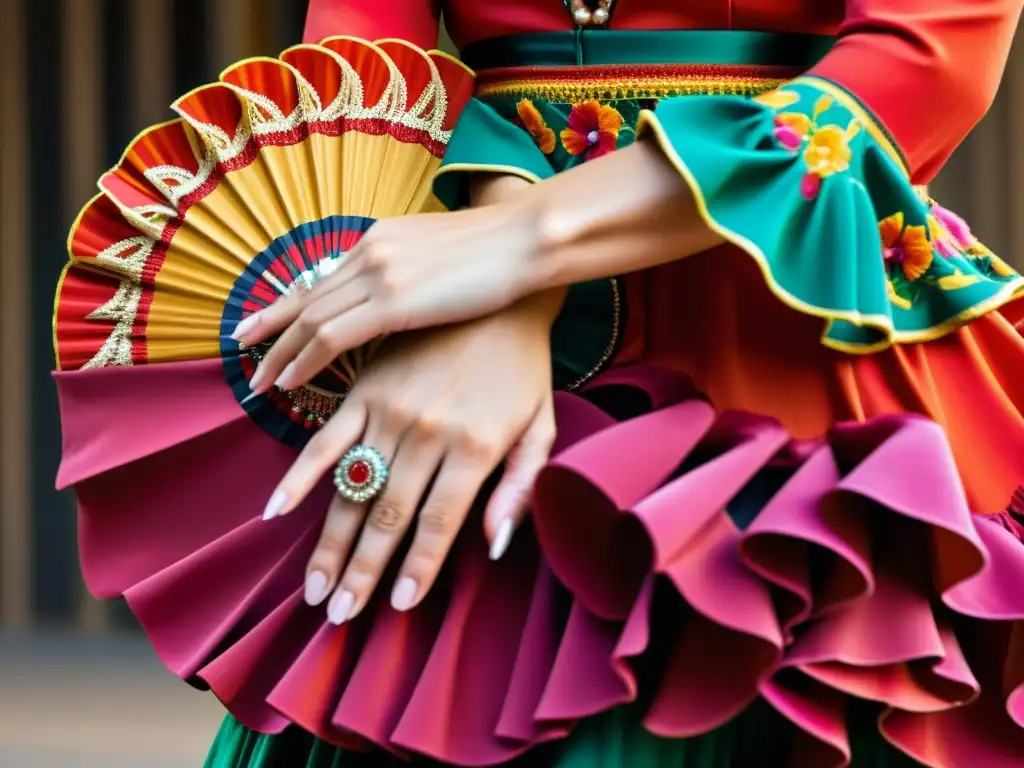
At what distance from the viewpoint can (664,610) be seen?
22.1 inches

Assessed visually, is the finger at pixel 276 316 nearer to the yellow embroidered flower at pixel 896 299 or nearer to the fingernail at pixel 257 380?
the fingernail at pixel 257 380

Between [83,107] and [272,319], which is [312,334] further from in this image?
[83,107]

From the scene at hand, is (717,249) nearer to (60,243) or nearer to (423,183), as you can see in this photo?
(423,183)

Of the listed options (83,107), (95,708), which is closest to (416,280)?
(95,708)

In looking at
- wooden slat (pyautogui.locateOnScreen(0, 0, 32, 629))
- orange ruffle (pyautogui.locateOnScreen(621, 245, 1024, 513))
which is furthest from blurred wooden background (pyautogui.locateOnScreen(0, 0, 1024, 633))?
orange ruffle (pyautogui.locateOnScreen(621, 245, 1024, 513))

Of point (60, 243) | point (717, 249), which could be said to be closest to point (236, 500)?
point (717, 249)

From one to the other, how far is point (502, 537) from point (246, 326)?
7.2 inches

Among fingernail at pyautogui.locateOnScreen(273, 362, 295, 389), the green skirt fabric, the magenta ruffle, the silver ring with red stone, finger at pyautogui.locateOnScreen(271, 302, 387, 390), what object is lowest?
the green skirt fabric

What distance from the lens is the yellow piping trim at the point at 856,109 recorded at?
573 mm

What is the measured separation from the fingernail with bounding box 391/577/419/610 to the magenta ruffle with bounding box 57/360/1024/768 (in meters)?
0.02

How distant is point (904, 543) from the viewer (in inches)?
21.5

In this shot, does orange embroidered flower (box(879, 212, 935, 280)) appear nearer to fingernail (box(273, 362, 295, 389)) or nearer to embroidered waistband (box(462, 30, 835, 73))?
embroidered waistband (box(462, 30, 835, 73))

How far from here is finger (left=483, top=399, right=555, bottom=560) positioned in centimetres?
55

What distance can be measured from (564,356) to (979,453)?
A: 210mm
